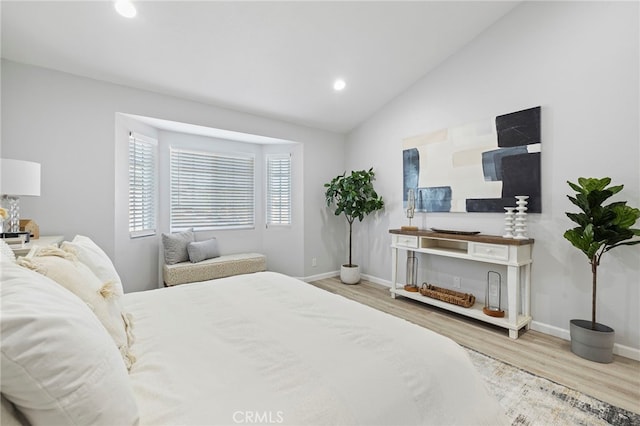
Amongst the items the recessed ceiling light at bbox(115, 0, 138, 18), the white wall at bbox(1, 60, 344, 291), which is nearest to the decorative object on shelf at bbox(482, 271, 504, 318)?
the white wall at bbox(1, 60, 344, 291)

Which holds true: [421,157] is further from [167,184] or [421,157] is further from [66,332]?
[66,332]

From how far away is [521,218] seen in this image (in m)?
2.76

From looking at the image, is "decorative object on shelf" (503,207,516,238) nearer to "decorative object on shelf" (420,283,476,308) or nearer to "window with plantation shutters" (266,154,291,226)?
"decorative object on shelf" (420,283,476,308)

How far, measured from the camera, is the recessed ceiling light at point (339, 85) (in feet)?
11.9

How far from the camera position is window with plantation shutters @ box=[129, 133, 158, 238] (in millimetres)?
3425

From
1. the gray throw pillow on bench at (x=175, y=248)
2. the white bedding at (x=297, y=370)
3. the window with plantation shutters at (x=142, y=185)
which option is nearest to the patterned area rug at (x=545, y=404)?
the white bedding at (x=297, y=370)

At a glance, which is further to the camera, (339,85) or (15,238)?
(339,85)

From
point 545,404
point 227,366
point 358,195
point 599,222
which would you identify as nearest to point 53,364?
point 227,366

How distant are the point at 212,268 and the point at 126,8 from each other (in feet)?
9.01

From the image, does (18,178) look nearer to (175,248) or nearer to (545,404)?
(175,248)

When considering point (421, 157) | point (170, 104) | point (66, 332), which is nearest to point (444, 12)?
point (421, 157)

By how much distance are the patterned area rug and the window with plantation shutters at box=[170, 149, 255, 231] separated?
3.71 m

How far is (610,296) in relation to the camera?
7.85 feet

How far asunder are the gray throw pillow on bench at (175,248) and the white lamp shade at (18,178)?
62.4 inches
